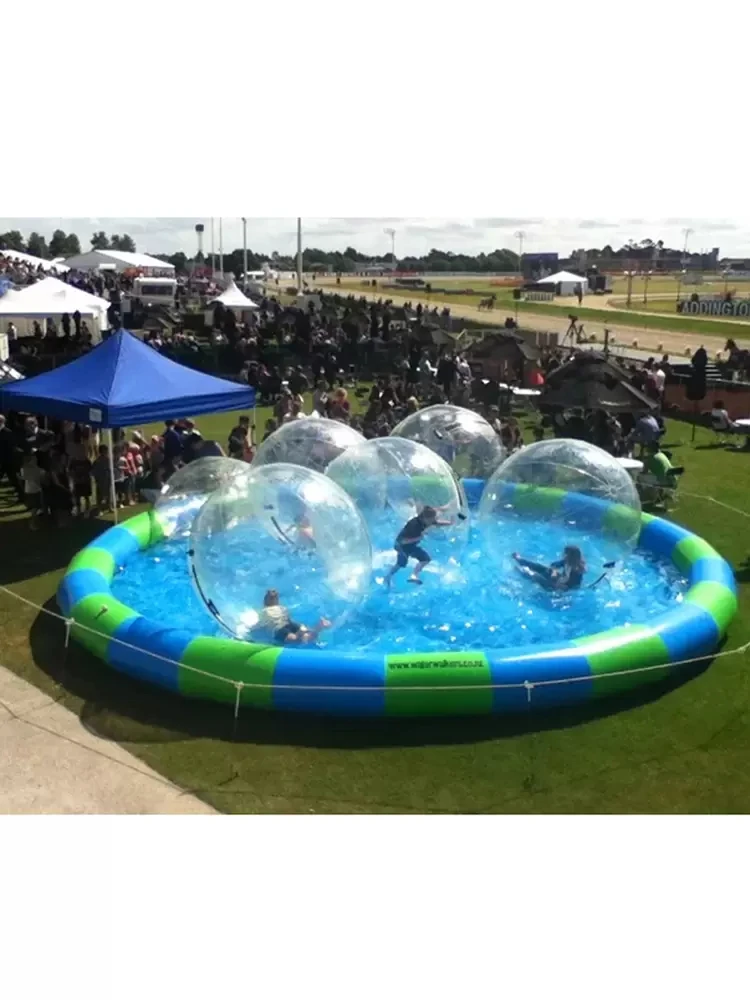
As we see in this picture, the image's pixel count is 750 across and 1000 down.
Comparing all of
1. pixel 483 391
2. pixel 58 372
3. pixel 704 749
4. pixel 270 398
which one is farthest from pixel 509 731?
pixel 270 398

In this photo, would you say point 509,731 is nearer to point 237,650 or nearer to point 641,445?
point 237,650

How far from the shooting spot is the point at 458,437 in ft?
42.2

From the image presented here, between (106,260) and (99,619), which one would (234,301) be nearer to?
(106,260)

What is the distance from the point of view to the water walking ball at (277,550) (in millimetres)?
8000

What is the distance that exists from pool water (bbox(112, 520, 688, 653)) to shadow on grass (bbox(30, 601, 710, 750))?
1016mm

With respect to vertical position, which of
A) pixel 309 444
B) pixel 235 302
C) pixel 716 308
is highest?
pixel 309 444

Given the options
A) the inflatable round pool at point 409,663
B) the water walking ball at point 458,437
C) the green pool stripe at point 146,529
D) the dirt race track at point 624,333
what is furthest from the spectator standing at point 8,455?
the dirt race track at point 624,333

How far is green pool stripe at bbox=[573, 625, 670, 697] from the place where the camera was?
7.95 metres

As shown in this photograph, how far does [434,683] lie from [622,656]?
1782 millimetres

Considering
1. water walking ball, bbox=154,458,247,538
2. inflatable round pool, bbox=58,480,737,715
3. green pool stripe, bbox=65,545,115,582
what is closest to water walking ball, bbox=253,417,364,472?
water walking ball, bbox=154,458,247,538

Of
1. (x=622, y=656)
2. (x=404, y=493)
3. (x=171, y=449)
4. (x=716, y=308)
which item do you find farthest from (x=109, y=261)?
(x=622, y=656)

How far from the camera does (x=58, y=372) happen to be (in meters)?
13.4

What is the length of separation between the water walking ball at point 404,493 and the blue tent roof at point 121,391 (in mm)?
3211

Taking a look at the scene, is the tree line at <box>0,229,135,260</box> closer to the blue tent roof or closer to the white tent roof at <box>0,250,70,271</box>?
the white tent roof at <box>0,250,70,271</box>
